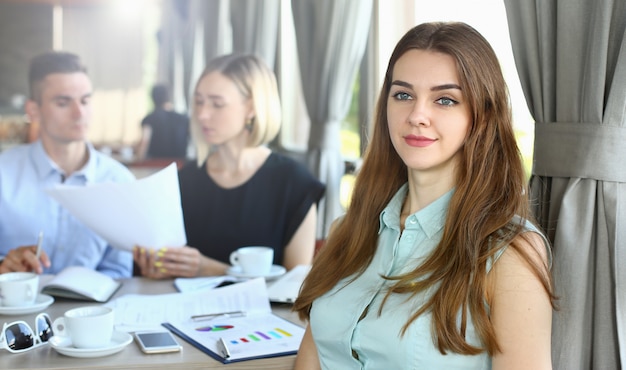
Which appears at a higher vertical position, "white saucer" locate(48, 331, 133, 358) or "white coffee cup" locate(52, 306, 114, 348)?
"white coffee cup" locate(52, 306, 114, 348)

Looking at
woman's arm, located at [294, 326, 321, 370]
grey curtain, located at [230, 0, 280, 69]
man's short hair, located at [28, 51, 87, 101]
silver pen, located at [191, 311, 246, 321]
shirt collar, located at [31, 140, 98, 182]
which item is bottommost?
woman's arm, located at [294, 326, 321, 370]

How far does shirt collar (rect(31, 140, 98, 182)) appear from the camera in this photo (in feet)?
10.0

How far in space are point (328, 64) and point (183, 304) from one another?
5.40 feet

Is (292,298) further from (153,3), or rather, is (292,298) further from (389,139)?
(153,3)

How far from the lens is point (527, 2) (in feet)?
5.31

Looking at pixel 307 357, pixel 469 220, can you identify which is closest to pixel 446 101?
pixel 469 220

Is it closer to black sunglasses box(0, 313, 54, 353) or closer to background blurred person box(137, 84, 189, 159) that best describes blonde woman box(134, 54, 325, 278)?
background blurred person box(137, 84, 189, 159)

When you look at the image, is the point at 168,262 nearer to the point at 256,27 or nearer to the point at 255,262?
the point at 255,262

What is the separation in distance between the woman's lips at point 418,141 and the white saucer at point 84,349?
704 mm

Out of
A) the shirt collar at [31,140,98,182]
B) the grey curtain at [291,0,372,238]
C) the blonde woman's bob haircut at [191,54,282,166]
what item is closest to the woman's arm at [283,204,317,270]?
the grey curtain at [291,0,372,238]

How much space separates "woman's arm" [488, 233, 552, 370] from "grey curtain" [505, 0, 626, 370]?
0.19 m

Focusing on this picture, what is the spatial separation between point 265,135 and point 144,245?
94cm

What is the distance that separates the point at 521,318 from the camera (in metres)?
1.31

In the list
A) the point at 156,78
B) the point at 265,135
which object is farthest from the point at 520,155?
the point at 156,78
